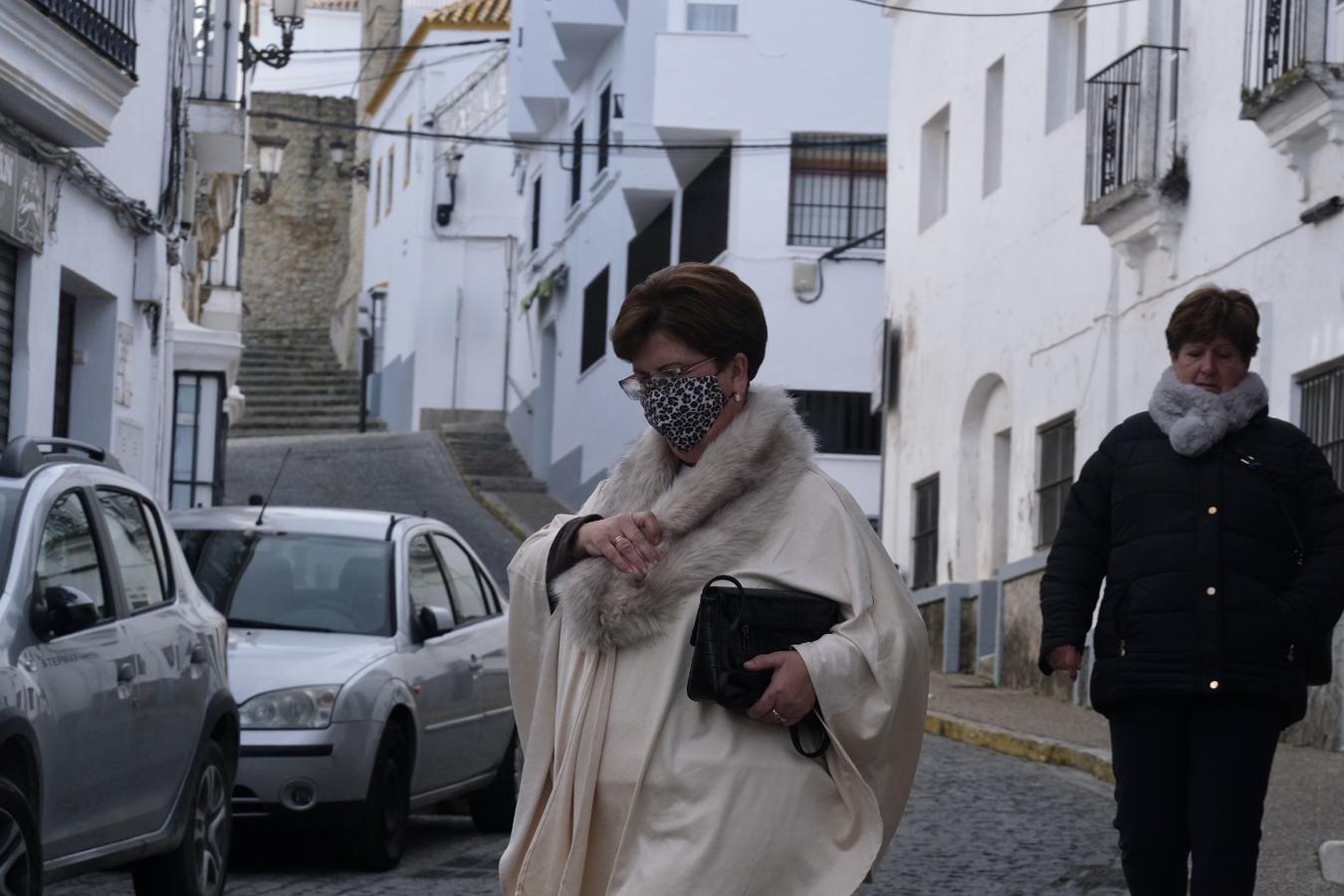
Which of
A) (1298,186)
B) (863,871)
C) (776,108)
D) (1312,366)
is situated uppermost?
(776,108)

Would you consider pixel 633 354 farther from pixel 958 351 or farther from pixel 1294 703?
pixel 958 351

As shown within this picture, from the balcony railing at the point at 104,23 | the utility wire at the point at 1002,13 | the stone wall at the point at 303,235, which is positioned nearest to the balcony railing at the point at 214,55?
the balcony railing at the point at 104,23

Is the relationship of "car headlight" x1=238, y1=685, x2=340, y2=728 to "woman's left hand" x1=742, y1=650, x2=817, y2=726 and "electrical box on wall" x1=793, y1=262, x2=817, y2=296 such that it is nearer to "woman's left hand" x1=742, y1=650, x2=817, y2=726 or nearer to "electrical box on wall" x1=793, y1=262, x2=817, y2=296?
"woman's left hand" x1=742, y1=650, x2=817, y2=726

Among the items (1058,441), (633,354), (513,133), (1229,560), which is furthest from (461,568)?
(513,133)

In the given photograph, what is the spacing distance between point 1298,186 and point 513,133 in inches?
1173

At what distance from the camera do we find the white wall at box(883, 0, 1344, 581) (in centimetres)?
1565

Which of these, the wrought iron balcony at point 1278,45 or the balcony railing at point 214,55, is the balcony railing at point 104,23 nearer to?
the balcony railing at point 214,55

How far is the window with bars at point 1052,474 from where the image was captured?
67.7 ft

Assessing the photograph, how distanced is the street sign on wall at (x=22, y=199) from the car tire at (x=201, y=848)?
23.2 ft

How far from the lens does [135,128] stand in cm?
1944

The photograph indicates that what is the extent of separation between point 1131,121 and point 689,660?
48.2 feet

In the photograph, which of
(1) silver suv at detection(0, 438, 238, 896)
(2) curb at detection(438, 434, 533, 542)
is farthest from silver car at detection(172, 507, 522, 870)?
(2) curb at detection(438, 434, 533, 542)

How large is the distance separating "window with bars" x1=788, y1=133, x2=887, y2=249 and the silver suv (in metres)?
22.9

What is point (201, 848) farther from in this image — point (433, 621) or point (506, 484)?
point (506, 484)
